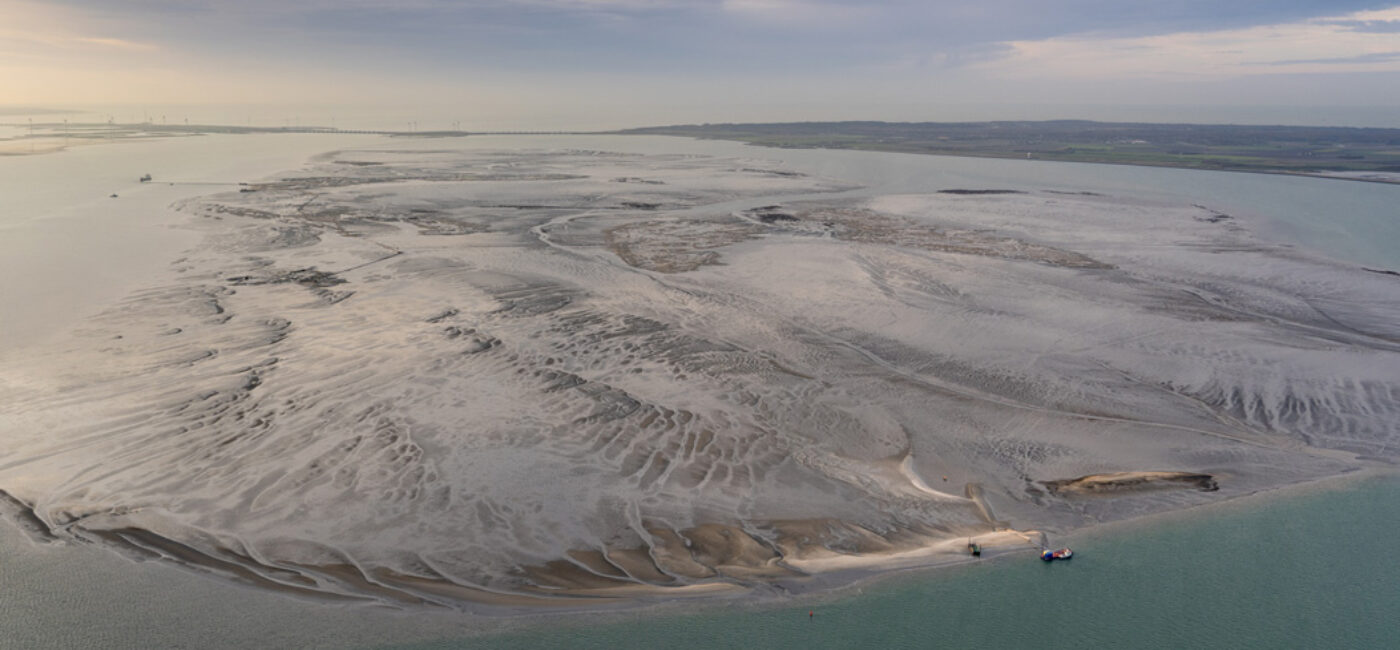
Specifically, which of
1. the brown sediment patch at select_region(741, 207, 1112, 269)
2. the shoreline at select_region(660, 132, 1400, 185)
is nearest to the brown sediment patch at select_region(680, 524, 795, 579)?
the brown sediment patch at select_region(741, 207, 1112, 269)

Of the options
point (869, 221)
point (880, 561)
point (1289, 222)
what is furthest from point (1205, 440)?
point (1289, 222)

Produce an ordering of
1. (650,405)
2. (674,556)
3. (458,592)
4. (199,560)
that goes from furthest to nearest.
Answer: (650,405) → (674,556) → (199,560) → (458,592)

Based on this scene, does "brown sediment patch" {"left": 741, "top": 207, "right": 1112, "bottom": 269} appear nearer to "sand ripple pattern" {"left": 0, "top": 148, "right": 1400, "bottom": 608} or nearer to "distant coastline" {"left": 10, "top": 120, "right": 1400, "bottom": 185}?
"sand ripple pattern" {"left": 0, "top": 148, "right": 1400, "bottom": 608}

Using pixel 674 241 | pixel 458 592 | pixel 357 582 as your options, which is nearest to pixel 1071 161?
pixel 674 241

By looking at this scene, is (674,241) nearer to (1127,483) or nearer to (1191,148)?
(1127,483)

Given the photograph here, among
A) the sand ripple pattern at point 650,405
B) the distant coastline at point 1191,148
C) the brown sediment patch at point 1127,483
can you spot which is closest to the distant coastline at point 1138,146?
the distant coastline at point 1191,148

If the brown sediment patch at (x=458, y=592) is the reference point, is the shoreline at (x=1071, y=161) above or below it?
above

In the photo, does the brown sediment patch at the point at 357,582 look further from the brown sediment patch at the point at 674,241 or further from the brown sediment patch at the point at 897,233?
the brown sediment patch at the point at 897,233

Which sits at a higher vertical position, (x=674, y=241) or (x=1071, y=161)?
(x=1071, y=161)

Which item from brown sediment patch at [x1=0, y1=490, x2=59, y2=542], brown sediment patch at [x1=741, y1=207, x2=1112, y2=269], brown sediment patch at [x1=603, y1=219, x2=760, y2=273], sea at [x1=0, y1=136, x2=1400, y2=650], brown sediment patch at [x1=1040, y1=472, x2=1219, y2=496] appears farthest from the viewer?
brown sediment patch at [x1=741, y1=207, x2=1112, y2=269]
